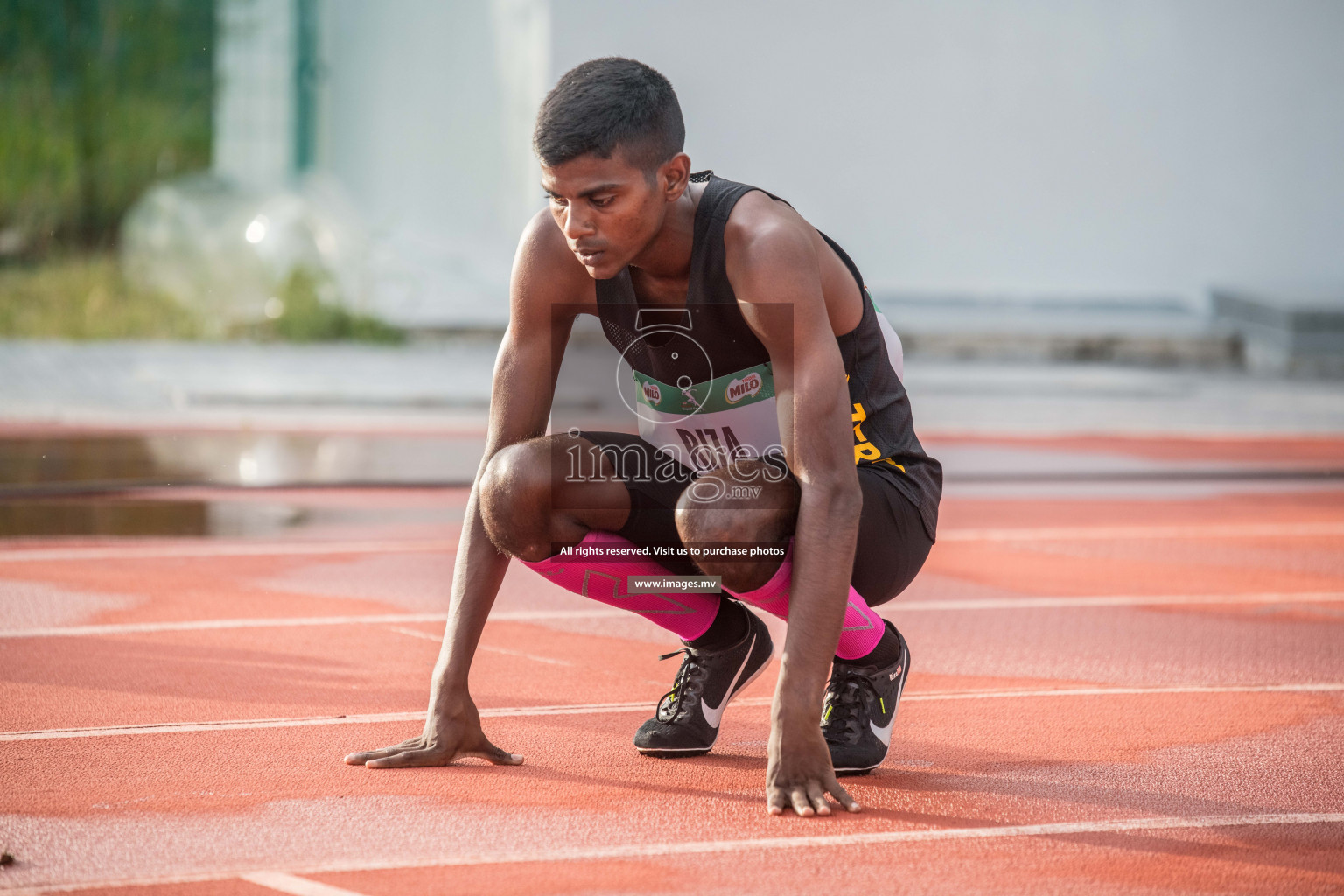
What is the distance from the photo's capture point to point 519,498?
2.55 m

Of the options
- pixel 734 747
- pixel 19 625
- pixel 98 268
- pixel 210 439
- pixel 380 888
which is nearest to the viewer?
pixel 380 888

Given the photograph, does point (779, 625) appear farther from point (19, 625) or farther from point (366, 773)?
point (19, 625)

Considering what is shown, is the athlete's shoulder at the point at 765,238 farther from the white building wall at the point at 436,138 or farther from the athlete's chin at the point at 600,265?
the white building wall at the point at 436,138

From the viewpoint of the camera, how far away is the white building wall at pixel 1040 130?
12.4m

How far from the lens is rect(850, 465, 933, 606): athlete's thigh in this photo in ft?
8.68

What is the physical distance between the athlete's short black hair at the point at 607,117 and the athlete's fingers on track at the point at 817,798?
111cm

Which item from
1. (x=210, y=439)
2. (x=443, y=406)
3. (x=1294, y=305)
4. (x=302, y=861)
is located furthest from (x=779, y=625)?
(x=1294, y=305)

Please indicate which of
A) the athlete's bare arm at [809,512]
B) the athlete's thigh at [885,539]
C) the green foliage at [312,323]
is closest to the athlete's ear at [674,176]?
the athlete's bare arm at [809,512]

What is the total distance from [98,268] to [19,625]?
31.3 feet

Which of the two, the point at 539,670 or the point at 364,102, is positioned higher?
the point at 364,102

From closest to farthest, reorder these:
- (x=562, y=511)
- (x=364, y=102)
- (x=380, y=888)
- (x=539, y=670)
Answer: (x=380, y=888), (x=562, y=511), (x=539, y=670), (x=364, y=102)

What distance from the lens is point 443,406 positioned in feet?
29.4

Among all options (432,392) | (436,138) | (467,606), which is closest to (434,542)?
(467,606)

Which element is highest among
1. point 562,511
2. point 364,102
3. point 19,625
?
point 364,102
